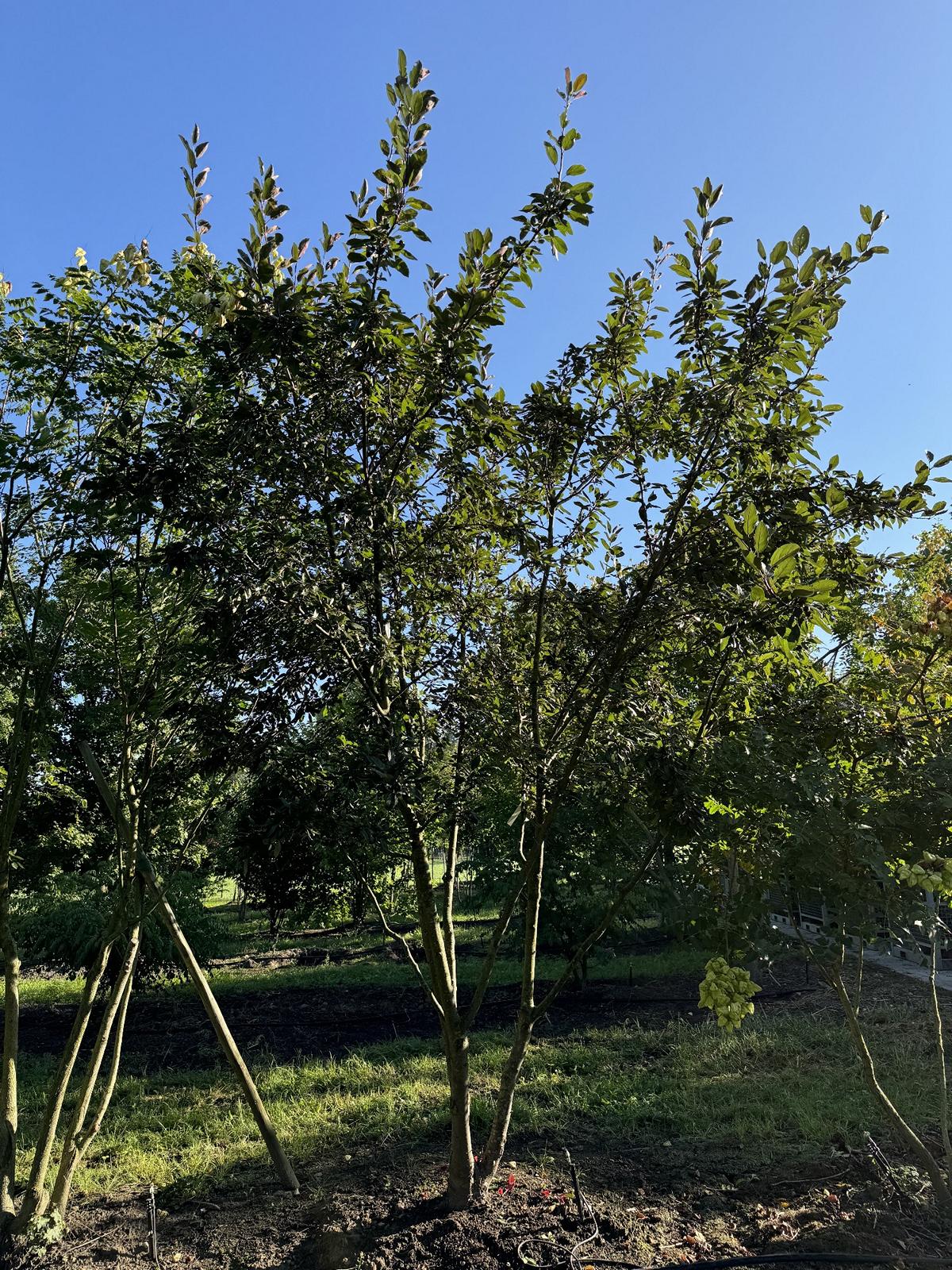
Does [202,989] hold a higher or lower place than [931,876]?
lower

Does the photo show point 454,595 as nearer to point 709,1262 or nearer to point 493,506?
point 493,506

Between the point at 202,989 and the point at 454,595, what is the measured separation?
2.21 metres

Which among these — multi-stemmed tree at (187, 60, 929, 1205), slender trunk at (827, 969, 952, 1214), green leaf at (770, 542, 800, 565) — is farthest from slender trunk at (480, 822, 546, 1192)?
green leaf at (770, 542, 800, 565)

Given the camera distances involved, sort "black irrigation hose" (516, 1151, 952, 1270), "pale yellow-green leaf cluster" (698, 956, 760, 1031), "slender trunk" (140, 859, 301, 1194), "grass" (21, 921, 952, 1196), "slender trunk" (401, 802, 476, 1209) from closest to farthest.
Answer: "black irrigation hose" (516, 1151, 952, 1270)
"pale yellow-green leaf cluster" (698, 956, 760, 1031)
"slender trunk" (401, 802, 476, 1209)
"slender trunk" (140, 859, 301, 1194)
"grass" (21, 921, 952, 1196)

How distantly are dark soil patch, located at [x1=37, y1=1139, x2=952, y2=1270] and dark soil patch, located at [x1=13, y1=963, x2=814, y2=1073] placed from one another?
303 cm

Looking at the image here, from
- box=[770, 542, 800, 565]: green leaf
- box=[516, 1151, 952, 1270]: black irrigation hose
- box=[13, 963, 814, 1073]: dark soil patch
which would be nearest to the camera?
box=[770, 542, 800, 565]: green leaf

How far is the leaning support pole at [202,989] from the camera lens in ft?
10.8

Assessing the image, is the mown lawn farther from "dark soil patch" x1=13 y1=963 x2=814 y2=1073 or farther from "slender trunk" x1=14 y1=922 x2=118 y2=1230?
"slender trunk" x1=14 y1=922 x2=118 y2=1230

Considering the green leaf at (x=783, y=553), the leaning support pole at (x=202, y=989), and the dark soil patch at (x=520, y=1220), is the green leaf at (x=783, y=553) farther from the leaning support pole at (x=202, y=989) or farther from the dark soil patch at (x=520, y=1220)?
the leaning support pole at (x=202, y=989)

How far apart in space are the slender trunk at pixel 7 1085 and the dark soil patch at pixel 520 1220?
344 mm

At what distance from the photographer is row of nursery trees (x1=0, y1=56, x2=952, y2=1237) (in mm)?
2350

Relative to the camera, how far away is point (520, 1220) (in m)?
3.05

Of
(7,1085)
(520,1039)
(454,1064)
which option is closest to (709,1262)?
(520,1039)

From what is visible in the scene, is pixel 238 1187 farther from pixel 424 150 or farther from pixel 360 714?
pixel 424 150
